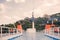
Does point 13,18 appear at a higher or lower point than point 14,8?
lower

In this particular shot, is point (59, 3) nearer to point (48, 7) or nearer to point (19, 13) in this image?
point (48, 7)

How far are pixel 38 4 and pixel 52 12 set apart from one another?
503mm

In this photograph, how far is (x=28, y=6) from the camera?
4488 millimetres

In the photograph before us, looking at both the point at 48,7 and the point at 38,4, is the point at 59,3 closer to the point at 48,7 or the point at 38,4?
the point at 48,7

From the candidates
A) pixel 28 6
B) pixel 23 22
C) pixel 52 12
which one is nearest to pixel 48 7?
pixel 52 12

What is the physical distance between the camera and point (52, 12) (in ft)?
14.2

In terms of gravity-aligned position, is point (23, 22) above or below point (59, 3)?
below

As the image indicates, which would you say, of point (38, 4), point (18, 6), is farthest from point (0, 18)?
point (38, 4)

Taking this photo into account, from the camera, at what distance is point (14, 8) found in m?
4.48

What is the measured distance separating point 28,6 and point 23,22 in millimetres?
514

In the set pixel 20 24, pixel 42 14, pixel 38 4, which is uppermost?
pixel 38 4

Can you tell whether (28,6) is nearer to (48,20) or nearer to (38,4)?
(38,4)

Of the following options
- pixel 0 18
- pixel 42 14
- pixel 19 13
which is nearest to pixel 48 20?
pixel 42 14

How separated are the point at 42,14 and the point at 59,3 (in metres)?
0.60
